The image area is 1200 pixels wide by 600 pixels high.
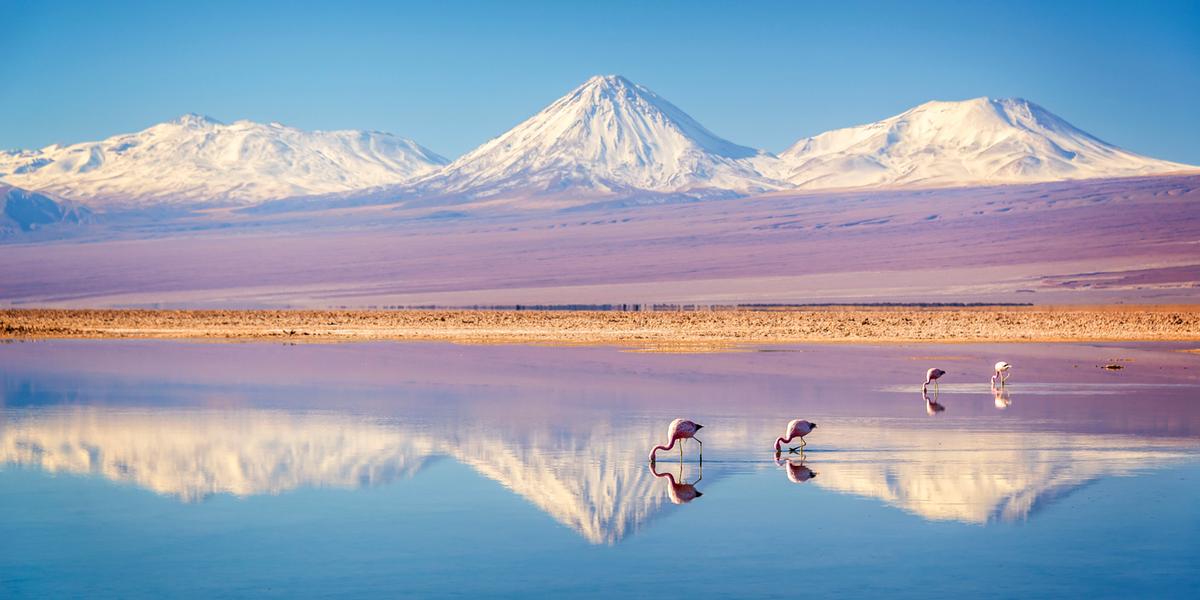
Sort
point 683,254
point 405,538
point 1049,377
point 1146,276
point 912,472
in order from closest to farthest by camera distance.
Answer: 1. point 405,538
2. point 912,472
3. point 1049,377
4. point 1146,276
5. point 683,254

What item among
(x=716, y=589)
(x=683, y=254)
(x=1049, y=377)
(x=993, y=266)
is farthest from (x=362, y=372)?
(x=683, y=254)

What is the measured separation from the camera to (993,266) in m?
109

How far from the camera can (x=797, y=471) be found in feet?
44.5

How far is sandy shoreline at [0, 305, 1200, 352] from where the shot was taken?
134ft

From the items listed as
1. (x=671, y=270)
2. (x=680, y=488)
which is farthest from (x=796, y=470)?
(x=671, y=270)

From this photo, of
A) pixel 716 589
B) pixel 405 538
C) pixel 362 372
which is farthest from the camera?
pixel 362 372

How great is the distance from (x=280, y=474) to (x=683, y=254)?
112999mm

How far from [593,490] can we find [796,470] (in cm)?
231

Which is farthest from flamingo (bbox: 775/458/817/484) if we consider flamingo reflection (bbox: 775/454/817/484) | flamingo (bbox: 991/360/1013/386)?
flamingo (bbox: 991/360/1013/386)

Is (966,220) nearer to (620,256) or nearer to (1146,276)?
(620,256)

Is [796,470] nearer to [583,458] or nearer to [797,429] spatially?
[797,429]

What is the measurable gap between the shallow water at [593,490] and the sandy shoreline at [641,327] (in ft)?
51.2

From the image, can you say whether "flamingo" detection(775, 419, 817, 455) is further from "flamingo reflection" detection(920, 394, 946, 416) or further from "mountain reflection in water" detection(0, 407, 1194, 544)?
"flamingo reflection" detection(920, 394, 946, 416)

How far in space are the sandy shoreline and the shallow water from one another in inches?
614
